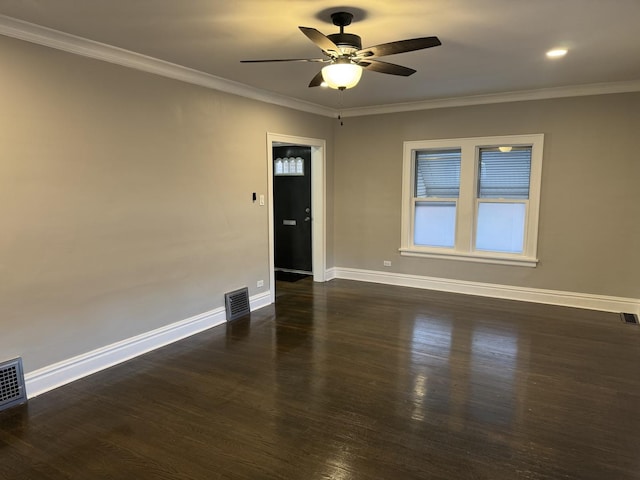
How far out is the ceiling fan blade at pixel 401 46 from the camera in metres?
2.40

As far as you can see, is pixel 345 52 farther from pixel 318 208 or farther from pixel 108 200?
pixel 318 208

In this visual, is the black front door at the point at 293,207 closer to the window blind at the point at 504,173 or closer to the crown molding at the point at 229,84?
the crown molding at the point at 229,84

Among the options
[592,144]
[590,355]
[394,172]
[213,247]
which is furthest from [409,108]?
[590,355]

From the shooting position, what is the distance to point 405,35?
9.96 ft

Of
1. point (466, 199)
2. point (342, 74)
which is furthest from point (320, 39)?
point (466, 199)

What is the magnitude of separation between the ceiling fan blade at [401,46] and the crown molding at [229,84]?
1967 mm

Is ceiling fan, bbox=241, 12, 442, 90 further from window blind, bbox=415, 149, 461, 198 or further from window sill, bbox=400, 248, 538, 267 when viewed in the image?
window sill, bbox=400, 248, 538, 267

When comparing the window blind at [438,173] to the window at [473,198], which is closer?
the window at [473,198]

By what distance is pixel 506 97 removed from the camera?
16.6ft

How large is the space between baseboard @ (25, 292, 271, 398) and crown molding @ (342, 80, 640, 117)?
3.50 meters

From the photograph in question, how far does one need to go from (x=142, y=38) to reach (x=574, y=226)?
4887mm

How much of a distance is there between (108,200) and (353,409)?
2.50m

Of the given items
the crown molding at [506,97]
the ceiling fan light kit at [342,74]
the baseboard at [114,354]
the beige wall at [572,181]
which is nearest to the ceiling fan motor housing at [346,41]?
the ceiling fan light kit at [342,74]

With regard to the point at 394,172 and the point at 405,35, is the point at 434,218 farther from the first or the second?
the point at 405,35
